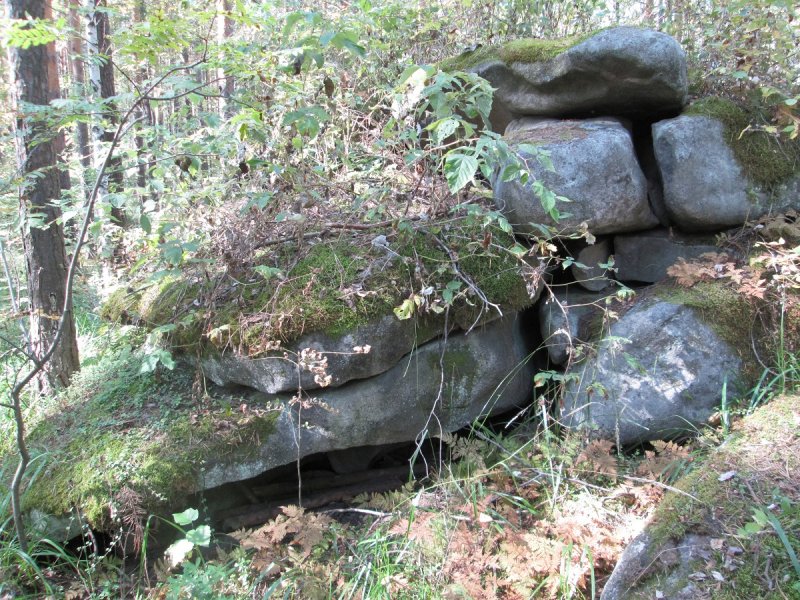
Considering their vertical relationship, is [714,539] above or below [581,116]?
below

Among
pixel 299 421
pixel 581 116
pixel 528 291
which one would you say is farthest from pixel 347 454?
pixel 581 116

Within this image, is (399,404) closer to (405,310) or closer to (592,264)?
(405,310)

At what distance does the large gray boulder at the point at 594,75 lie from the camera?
3912 mm

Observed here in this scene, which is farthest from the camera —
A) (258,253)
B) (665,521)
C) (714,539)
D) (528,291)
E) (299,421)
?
(258,253)

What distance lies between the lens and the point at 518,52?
439 cm

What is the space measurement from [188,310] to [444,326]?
187cm

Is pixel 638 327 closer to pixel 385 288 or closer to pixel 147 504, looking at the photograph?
pixel 385 288

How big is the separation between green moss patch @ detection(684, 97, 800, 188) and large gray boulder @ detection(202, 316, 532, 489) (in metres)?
2.29

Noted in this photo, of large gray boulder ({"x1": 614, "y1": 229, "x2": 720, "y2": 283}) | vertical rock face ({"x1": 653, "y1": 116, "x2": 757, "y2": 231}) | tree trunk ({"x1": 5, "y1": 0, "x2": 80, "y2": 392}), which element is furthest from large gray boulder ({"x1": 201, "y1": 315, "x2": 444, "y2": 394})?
vertical rock face ({"x1": 653, "y1": 116, "x2": 757, "y2": 231})

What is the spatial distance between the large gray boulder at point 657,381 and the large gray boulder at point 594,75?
1759mm

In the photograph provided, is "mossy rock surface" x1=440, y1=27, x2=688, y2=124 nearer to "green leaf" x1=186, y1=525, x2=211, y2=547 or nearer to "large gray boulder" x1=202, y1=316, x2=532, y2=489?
"large gray boulder" x1=202, y1=316, x2=532, y2=489

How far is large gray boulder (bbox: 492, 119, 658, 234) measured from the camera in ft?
12.6

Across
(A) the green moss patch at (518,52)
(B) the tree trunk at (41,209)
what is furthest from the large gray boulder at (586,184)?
(B) the tree trunk at (41,209)

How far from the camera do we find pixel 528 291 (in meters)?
3.69
